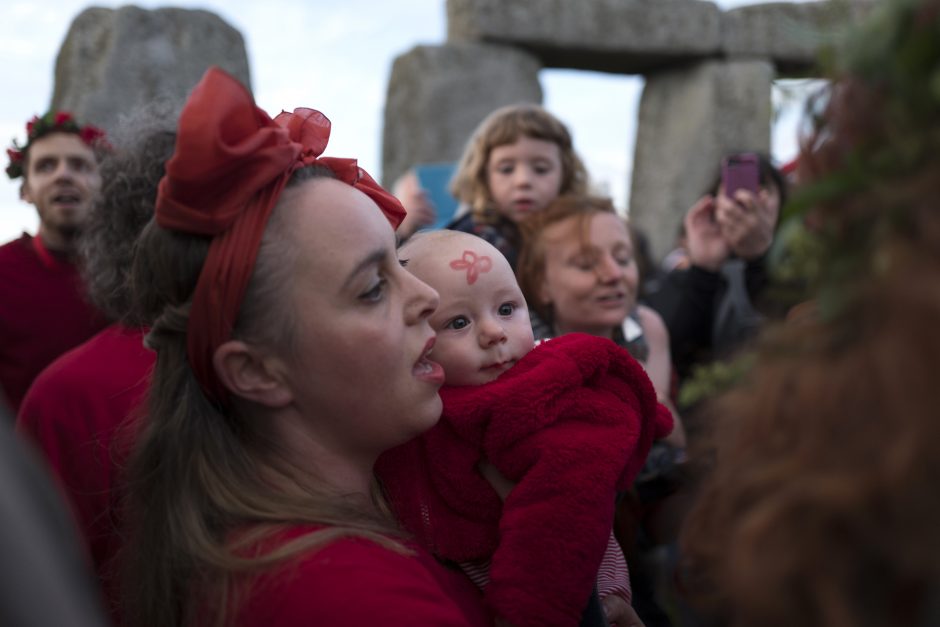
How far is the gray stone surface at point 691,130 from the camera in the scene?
23.7 feet

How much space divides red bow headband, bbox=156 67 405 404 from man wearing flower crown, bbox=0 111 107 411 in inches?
51.3

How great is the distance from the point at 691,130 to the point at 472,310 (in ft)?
20.0

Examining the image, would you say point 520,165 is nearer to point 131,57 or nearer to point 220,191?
point 220,191

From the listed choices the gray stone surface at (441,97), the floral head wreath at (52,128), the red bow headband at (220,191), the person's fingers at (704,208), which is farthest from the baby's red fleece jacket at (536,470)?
the gray stone surface at (441,97)

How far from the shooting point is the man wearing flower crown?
2.90 m

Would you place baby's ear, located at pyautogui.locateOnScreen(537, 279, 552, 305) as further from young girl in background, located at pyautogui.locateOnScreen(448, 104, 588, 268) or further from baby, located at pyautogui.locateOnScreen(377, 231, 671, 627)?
baby, located at pyautogui.locateOnScreen(377, 231, 671, 627)

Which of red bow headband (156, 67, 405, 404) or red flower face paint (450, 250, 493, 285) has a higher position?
red bow headband (156, 67, 405, 404)

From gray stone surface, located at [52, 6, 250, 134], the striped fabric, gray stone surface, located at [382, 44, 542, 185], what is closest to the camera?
the striped fabric

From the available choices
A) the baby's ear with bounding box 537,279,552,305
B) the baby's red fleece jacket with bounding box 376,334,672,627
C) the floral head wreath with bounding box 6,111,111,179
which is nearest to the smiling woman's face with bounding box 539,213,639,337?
the baby's ear with bounding box 537,279,552,305

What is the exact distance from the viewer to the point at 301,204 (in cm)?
129

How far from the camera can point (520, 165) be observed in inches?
124

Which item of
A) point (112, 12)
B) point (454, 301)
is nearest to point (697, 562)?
point (454, 301)

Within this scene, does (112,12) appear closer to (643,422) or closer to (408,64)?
(408,64)

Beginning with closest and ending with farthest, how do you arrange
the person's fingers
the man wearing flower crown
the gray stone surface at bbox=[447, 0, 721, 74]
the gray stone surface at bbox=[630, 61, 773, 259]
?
the man wearing flower crown → the person's fingers → the gray stone surface at bbox=[447, 0, 721, 74] → the gray stone surface at bbox=[630, 61, 773, 259]
